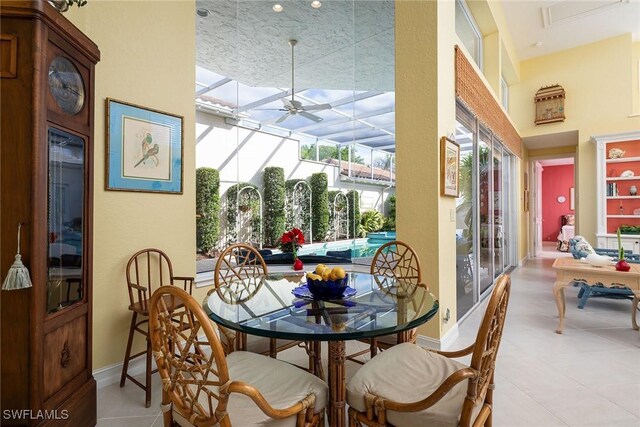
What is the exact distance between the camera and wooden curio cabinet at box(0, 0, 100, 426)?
4.92ft

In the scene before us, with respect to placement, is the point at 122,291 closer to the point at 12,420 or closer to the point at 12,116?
the point at 12,420

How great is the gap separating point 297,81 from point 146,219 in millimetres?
3846

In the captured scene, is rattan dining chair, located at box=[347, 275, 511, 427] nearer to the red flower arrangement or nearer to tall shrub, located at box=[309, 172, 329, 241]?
the red flower arrangement

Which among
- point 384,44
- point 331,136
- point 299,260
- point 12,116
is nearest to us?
point 12,116

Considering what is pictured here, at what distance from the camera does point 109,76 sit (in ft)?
8.03

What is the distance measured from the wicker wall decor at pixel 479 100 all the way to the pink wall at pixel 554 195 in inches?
291

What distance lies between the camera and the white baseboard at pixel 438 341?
9.27 ft

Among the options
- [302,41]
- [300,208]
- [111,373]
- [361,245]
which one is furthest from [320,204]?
[111,373]

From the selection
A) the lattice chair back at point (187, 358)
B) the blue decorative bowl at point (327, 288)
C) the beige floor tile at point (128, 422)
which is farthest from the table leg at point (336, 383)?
the beige floor tile at point (128, 422)

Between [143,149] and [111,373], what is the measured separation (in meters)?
1.75

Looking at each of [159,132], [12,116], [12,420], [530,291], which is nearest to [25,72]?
[12,116]

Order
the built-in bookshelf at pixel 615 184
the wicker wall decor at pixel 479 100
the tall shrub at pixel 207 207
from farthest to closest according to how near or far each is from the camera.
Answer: the tall shrub at pixel 207 207 → the built-in bookshelf at pixel 615 184 → the wicker wall decor at pixel 479 100

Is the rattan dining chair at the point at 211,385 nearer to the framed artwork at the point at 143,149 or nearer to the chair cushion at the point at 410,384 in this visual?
the chair cushion at the point at 410,384

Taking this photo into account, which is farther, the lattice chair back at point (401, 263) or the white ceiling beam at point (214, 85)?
the white ceiling beam at point (214, 85)
